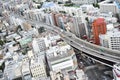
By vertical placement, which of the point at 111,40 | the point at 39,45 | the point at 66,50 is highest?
the point at 111,40

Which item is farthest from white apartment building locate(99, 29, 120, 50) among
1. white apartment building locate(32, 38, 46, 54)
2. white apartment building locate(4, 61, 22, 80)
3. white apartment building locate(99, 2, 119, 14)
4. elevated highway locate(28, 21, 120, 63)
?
white apartment building locate(99, 2, 119, 14)

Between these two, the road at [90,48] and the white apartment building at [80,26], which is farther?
the white apartment building at [80,26]

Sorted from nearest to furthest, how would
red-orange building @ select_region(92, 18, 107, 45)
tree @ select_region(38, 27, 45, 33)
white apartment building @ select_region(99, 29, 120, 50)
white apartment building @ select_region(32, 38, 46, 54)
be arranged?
white apartment building @ select_region(99, 29, 120, 50)
red-orange building @ select_region(92, 18, 107, 45)
white apartment building @ select_region(32, 38, 46, 54)
tree @ select_region(38, 27, 45, 33)

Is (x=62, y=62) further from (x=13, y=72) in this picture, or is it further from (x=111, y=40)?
(x=111, y=40)

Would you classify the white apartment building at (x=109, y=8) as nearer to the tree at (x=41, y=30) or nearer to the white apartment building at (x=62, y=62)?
the tree at (x=41, y=30)

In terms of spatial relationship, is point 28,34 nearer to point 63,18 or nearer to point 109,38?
point 63,18

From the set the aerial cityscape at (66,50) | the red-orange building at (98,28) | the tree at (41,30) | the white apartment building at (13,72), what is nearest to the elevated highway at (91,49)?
the aerial cityscape at (66,50)

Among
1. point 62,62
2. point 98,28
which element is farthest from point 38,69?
point 98,28

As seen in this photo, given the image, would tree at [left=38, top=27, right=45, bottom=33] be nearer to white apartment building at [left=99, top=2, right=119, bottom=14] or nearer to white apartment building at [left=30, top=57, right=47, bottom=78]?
white apartment building at [left=99, top=2, right=119, bottom=14]

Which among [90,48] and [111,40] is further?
[90,48]
